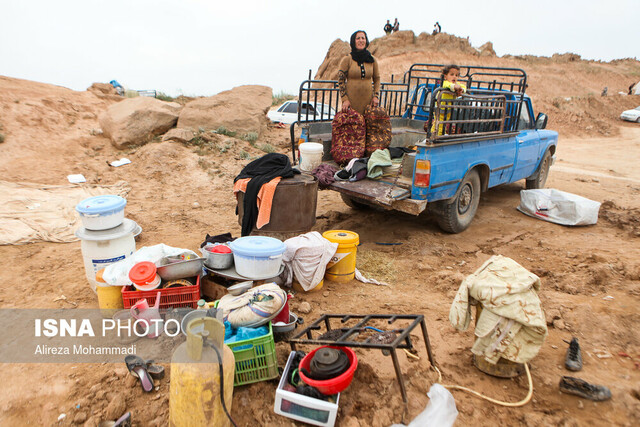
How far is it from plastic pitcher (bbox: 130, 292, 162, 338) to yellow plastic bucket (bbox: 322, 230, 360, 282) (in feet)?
5.98

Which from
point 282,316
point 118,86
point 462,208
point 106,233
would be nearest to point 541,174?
point 462,208

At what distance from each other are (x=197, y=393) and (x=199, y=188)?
21.8ft

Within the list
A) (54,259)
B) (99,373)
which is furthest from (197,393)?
(54,259)

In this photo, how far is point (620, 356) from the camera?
9.98 feet

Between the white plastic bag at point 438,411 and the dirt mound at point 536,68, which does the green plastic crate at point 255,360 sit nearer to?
the white plastic bag at point 438,411

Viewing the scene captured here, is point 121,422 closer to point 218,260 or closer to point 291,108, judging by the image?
point 218,260

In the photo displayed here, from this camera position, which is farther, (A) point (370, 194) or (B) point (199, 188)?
(B) point (199, 188)

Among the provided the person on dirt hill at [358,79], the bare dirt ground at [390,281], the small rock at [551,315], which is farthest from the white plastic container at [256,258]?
the person on dirt hill at [358,79]

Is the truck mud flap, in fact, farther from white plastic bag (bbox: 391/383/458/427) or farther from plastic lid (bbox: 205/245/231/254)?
white plastic bag (bbox: 391/383/458/427)

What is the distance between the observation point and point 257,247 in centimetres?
362

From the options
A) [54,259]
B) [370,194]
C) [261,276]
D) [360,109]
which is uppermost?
[360,109]

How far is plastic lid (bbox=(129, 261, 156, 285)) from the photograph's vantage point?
3.23 meters

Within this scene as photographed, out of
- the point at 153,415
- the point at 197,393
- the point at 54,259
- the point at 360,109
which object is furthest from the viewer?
the point at 360,109

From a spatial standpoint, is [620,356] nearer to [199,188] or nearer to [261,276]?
[261,276]
